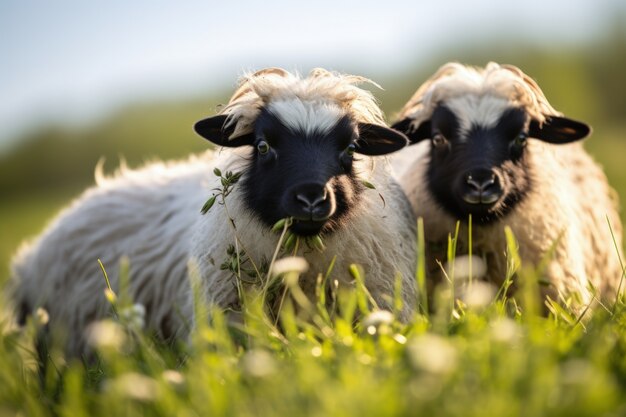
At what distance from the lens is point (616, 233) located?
6.27 m

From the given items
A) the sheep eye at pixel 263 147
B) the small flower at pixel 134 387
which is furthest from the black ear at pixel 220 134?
the small flower at pixel 134 387

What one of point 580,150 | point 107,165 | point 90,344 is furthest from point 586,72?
point 90,344

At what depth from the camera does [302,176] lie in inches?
152

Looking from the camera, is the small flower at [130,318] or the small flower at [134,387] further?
the small flower at [130,318]

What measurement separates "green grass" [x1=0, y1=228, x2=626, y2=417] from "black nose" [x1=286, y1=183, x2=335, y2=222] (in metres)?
0.80

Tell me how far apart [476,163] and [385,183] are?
0.58 metres

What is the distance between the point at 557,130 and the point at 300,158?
224 cm

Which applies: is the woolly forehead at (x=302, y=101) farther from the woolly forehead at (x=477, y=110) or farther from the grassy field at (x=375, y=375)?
the grassy field at (x=375, y=375)

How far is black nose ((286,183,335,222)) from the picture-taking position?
3674 millimetres

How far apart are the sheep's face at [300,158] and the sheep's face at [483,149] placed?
0.57 m

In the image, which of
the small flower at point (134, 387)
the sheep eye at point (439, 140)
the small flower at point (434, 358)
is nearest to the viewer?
the small flower at point (434, 358)

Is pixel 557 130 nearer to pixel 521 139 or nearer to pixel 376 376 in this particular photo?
pixel 521 139

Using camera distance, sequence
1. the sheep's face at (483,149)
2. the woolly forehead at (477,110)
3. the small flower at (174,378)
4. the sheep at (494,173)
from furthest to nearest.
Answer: the woolly forehead at (477,110) < the sheep at (494,173) < the sheep's face at (483,149) < the small flower at (174,378)

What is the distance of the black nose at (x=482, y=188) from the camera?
178 inches
